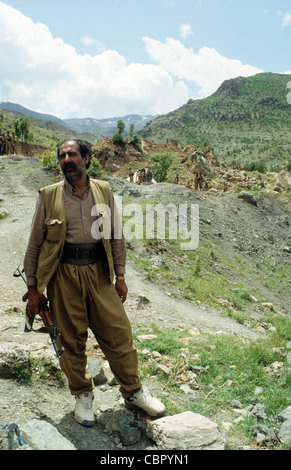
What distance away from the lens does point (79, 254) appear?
2.46m

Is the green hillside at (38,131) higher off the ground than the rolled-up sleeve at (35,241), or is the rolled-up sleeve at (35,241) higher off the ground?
the green hillside at (38,131)

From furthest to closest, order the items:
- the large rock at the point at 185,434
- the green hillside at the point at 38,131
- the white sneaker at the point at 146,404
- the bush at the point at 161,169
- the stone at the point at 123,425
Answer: the green hillside at the point at 38,131 → the bush at the point at 161,169 → the white sneaker at the point at 146,404 → the stone at the point at 123,425 → the large rock at the point at 185,434

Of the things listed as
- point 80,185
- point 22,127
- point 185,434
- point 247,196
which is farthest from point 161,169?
point 185,434

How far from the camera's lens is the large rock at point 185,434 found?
2.22m

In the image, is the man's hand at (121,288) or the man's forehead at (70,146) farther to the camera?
the man's hand at (121,288)

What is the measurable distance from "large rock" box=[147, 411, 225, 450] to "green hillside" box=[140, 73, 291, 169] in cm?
5515

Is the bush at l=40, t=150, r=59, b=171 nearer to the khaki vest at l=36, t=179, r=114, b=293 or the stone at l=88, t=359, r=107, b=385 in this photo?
the stone at l=88, t=359, r=107, b=385

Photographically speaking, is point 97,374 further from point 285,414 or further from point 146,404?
point 285,414

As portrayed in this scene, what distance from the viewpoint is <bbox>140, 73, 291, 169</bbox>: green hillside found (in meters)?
60.8

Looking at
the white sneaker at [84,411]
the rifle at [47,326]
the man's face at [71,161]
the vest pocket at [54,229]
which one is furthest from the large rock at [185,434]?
the man's face at [71,161]

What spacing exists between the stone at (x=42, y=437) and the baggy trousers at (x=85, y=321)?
0.42 m

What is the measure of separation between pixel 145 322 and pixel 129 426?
353 cm

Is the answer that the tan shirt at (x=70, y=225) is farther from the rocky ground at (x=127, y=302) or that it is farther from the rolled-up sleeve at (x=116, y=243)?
the rocky ground at (x=127, y=302)

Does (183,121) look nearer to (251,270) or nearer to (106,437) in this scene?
(251,270)
